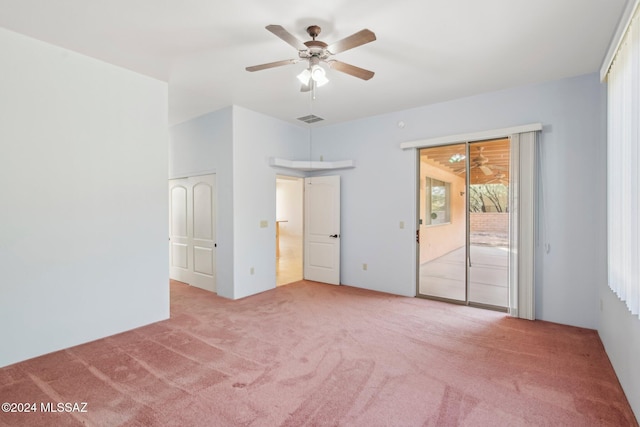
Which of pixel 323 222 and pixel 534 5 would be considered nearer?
pixel 534 5

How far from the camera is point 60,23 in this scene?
2.65 m

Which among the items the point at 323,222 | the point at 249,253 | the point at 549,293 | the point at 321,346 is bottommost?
the point at 321,346

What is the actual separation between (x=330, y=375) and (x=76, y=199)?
3051 millimetres

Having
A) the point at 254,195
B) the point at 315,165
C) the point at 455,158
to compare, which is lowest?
the point at 254,195

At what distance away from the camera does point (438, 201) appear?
7.12 meters

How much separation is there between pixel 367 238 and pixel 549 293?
2.62m

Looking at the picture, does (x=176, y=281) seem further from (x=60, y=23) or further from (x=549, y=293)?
(x=549, y=293)

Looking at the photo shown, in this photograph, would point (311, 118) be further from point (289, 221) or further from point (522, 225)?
point (289, 221)

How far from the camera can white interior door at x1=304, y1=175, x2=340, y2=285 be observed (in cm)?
570

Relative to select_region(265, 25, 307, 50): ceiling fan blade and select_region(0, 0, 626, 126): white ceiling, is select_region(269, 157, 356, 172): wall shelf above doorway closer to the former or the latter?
select_region(0, 0, 626, 126): white ceiling

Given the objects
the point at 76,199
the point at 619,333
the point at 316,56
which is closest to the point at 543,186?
the point at 619,333

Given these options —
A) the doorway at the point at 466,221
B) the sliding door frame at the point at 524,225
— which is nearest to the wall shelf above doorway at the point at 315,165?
the doorway at the point at 466,221

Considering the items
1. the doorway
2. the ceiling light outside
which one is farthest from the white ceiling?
the ceiling light outside

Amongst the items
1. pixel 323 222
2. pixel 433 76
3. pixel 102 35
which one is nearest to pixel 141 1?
pixel 102 35
